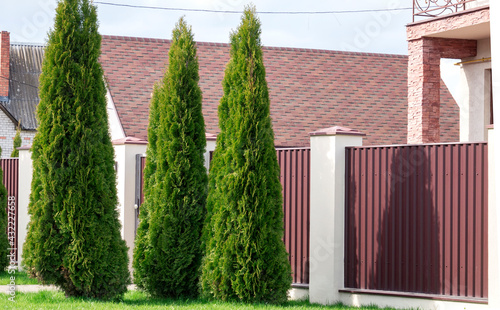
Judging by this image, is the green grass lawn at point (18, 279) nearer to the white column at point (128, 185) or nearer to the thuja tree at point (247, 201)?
the white column at point (128, 185)

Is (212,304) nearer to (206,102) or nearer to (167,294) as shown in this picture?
(167,294)

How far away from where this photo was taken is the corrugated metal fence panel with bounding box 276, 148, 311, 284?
9672 millimetres

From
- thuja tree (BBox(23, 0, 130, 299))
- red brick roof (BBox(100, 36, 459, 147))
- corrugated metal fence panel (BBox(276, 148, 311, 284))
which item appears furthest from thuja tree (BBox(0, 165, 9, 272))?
corrugated metal fence panel (BBox(276, 148, 311, 284))

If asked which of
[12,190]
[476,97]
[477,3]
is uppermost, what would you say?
[477,3]

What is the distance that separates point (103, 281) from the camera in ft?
29.6

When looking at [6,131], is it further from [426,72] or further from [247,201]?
[247,201]

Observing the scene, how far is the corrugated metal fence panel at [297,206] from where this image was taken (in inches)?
381

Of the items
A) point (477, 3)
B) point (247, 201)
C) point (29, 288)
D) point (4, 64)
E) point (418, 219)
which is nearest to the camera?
point (418, 219)

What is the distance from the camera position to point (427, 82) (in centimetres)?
1465

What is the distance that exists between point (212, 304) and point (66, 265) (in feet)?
6.34

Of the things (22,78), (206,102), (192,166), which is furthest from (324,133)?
(22,78)

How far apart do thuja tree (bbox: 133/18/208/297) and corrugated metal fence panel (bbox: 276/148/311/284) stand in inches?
47.6

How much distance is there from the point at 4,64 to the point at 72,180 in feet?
100

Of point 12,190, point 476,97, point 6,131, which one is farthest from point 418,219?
point 6,131
